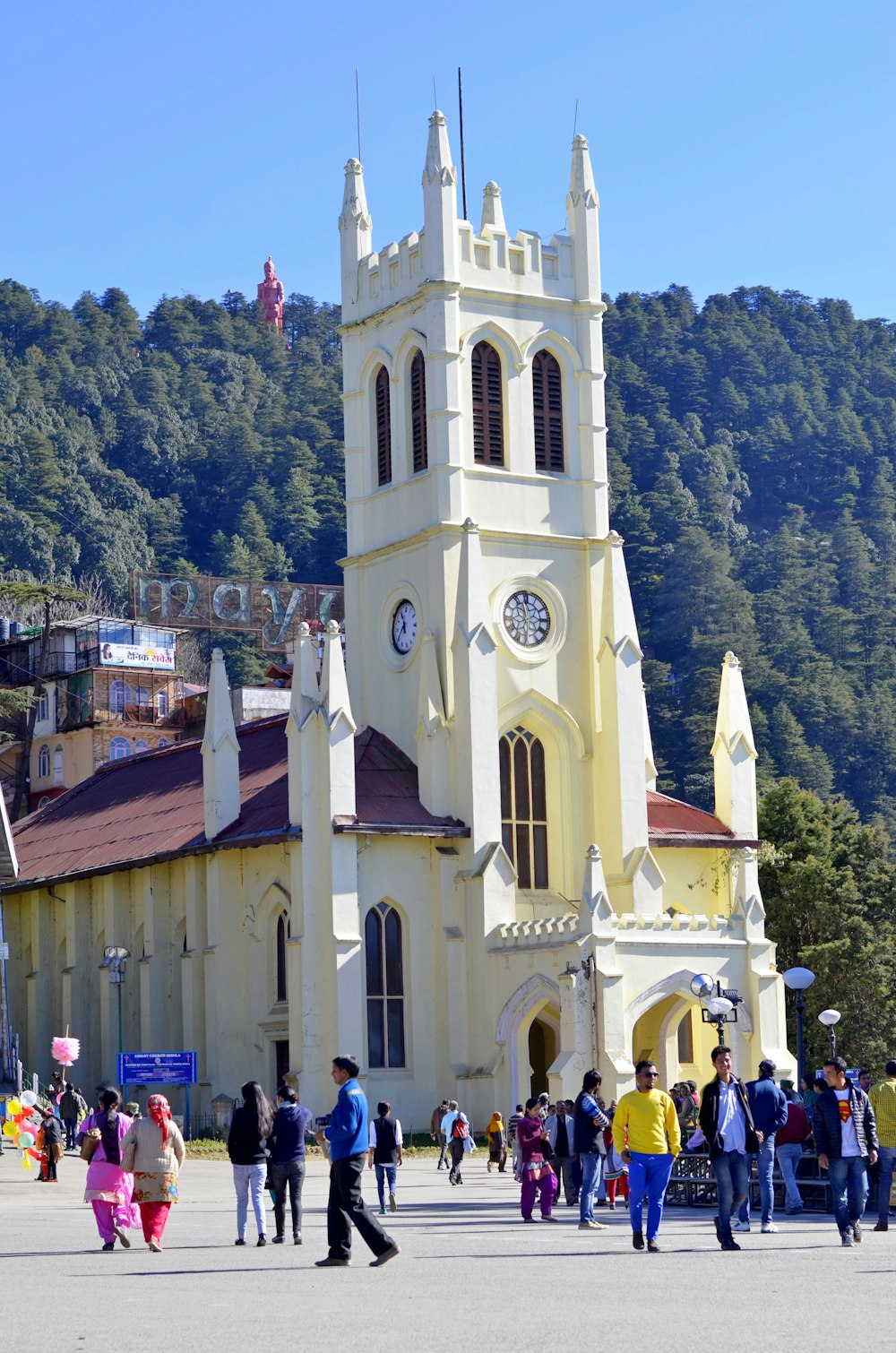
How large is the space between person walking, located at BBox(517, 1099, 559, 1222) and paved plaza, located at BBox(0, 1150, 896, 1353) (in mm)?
288

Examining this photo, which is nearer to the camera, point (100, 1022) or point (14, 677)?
point (100, 1022)

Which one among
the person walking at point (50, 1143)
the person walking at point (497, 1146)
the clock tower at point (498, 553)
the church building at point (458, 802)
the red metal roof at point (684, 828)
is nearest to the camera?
the person walking at point (50, 1143)

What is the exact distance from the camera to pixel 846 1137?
71.3 feet

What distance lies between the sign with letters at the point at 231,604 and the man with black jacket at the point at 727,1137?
74089 mm

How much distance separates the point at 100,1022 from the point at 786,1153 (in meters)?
36.4

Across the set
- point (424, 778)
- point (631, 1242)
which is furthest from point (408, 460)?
point (631, 1242)

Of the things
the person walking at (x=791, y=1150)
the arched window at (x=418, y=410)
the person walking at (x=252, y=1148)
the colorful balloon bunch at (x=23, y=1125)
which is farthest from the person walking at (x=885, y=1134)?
the arched window at (x=418, y=410)

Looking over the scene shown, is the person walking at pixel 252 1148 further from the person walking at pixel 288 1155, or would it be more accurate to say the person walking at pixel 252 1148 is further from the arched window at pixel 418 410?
the arched window at pixel 418 410

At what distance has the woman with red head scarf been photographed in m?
22.8

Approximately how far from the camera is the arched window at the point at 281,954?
2106 inches

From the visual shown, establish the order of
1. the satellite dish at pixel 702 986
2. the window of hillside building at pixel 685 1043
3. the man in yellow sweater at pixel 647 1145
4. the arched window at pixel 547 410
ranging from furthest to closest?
the arched window at pixel 547 410, the window of hillside building at pixel 685 1043, the satellite dish at pixel 702 986, the man in yellow sweater at pixel 647 1145

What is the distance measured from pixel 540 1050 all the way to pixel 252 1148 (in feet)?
103

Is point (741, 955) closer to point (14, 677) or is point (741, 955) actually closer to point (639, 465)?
point (14, 677)

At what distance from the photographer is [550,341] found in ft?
187
